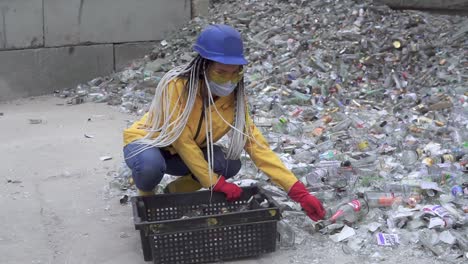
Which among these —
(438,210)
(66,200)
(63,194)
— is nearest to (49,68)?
(63,194)

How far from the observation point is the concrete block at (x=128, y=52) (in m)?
9.25

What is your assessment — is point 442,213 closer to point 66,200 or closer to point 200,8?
point 66,200

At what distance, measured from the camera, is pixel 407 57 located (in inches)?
295

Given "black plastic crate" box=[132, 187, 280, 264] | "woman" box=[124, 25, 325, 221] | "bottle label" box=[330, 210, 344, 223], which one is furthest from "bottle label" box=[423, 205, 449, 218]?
"black plastic crate" box=[132, 187, 280, 264]

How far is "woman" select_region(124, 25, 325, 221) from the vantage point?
11.2ft

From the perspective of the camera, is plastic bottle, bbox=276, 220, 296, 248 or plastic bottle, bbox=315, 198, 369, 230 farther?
plastic bottle, bbox=315, 198, 369, 230

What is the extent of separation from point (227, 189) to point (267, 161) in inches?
10.6

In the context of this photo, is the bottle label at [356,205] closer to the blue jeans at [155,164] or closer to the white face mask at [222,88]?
the blue jeans at [155,164]

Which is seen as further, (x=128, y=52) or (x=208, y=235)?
(x=128, y=52)

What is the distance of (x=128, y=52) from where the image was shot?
932 centimetres

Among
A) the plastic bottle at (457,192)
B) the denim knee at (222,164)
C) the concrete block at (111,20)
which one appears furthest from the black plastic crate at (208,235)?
the concrete block at (111,20)

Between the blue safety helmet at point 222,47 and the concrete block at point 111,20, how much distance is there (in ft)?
19.0

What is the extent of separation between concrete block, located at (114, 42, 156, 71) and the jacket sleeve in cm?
596

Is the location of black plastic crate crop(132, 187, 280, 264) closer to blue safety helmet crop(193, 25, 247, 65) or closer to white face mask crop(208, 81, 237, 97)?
white face mask crop(208, 81, 237, 97)
